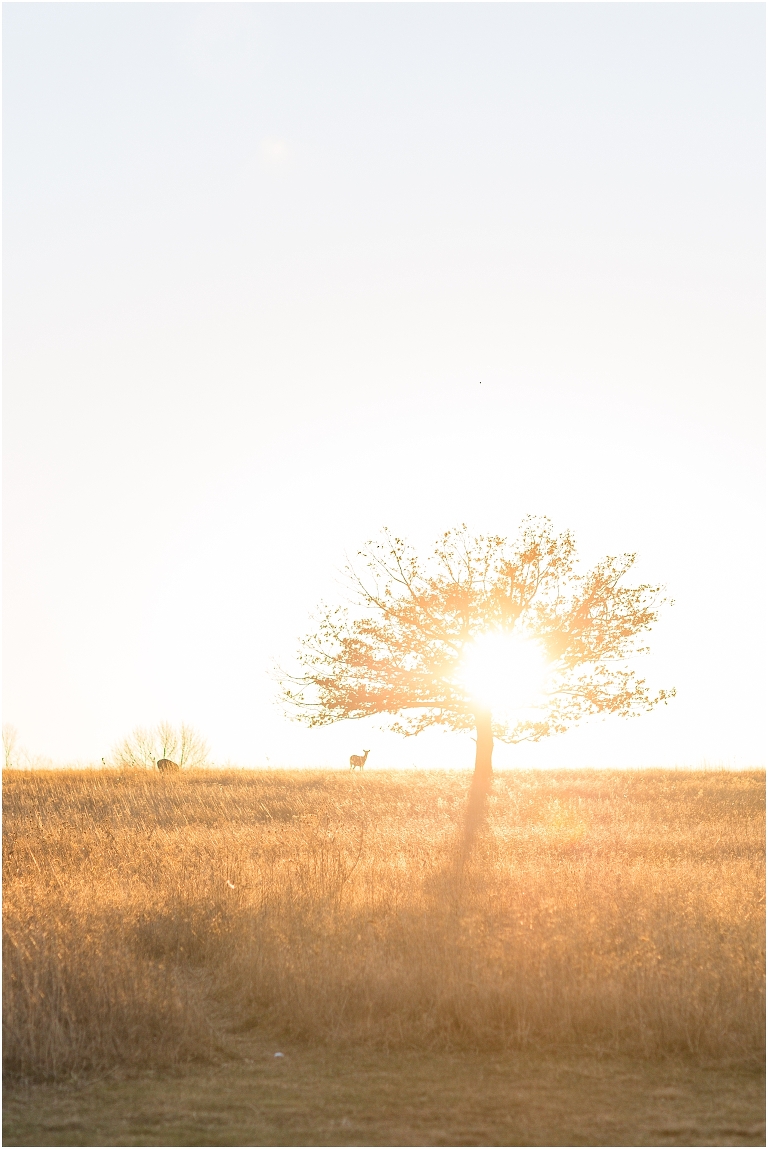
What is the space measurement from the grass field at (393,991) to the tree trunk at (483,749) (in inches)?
566

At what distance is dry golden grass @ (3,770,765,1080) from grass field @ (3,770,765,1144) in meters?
0.02

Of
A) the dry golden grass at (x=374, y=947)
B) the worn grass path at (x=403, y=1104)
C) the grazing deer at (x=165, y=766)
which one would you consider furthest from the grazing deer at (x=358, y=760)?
the worn grass path at (x=403, y=1104)

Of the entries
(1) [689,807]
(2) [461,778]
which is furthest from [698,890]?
(2) [461,778]

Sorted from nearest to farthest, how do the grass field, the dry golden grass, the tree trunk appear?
the grass field < the dry golden grass < the tree trunk

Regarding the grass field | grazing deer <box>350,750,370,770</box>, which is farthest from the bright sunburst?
the grass field

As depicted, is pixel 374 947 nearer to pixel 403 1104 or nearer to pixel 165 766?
pixel 403 1104

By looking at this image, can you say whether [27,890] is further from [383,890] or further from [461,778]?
[461,778]

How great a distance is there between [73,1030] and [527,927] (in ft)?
13.9

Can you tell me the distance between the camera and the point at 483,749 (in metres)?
28.6

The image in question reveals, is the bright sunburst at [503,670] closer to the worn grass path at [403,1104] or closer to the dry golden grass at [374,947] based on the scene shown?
the dry golden grass at [374,947]

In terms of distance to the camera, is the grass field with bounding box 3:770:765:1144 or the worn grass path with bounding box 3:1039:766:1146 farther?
the grass field with bounding box 3:770:765:1144

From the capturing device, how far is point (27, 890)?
35.6ft

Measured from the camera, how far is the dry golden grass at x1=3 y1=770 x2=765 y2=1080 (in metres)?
7.39

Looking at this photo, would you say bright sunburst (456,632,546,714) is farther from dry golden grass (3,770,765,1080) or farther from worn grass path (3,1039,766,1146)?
worn grass path (3,1039,766,1146)
